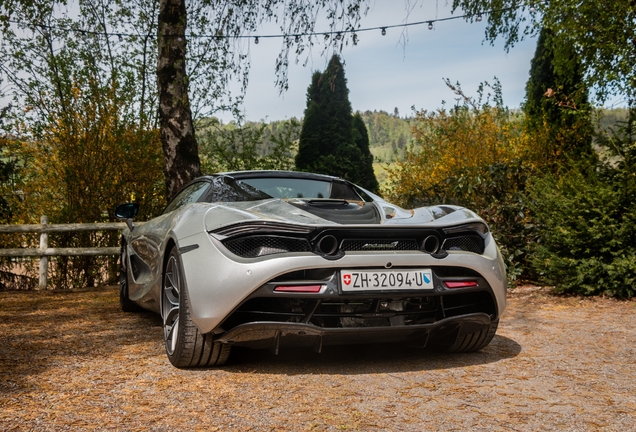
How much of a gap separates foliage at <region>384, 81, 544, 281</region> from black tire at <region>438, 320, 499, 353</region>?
164 inches

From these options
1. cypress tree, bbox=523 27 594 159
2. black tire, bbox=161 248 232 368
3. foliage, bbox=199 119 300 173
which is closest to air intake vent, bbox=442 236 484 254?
black tire, bbox=161 248 232 368

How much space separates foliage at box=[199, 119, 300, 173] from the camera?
40.1 ft

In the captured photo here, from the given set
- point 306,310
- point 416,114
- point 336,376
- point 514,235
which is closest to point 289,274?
point 306,310

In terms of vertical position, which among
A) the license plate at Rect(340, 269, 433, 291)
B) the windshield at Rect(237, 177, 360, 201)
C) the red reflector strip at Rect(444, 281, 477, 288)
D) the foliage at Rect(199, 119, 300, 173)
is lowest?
the red reflector strip at Rect(444, 281, 477, 288)

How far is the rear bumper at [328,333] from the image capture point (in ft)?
11.9

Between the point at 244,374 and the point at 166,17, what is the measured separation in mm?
6202

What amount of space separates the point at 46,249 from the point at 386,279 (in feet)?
25.7

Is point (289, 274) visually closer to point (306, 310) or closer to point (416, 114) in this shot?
Result: point (306, 310)

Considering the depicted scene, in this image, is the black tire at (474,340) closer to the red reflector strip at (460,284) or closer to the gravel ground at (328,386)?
the gravel ground at (328,386)

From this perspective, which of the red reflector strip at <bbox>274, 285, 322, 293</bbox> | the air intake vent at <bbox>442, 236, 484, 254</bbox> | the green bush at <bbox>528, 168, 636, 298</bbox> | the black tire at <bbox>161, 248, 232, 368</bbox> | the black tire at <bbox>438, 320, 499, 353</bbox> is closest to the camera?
the red reflector strip at <bbox>274, 285, 322, 293</bbox>

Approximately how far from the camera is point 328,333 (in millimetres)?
3658

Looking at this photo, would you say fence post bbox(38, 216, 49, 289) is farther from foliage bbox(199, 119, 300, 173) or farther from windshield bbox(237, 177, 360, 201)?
windshield bbox(237, 177, 360, 201)

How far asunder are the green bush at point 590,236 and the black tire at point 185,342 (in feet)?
15.7

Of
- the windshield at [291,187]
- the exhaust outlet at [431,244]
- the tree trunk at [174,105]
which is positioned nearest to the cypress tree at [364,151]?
the tree trunk at [174,105]
